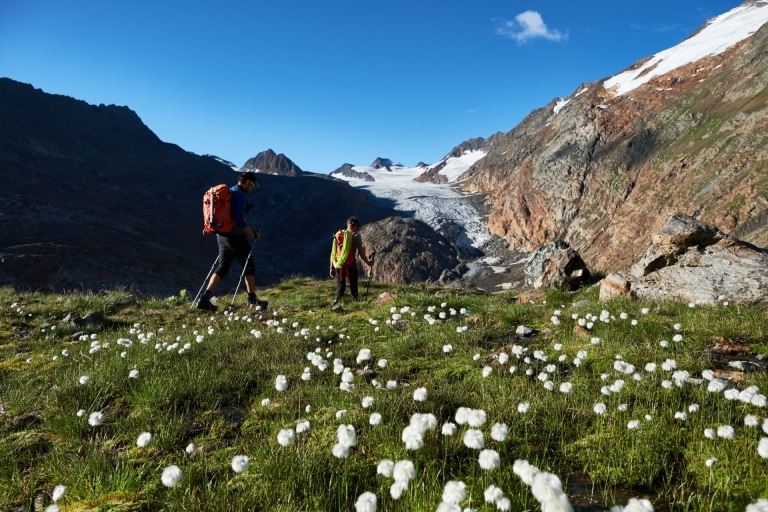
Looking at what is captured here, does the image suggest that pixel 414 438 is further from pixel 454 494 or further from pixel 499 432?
pixel 454 494

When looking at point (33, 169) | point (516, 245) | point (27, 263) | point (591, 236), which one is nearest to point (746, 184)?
point (591, 236)

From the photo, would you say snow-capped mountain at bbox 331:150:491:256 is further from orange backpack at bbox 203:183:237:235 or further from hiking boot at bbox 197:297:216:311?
orange backpack at bbox 203:183:237:235

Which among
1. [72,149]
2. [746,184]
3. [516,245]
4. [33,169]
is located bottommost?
[516,245]

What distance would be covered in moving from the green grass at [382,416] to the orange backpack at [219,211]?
3338mm

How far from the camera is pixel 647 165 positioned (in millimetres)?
64938

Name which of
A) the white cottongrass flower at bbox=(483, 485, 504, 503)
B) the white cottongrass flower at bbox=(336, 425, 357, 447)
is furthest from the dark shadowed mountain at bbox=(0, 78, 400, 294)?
the white cottongrass flower at bbox=(483, 485, 504, 503)

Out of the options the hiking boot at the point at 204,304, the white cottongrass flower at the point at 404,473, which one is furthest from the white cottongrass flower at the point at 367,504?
the hiking boot at the point at 204,304

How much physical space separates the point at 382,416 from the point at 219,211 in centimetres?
785

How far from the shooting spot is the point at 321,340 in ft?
23.0

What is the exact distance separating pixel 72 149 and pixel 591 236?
99539 millimetres

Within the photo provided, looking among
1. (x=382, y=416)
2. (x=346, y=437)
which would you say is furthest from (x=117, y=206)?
(x=346, y=437)

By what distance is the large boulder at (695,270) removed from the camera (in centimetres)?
776

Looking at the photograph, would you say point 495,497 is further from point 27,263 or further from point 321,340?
point 27,263

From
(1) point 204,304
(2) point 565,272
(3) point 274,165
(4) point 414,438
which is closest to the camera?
(4) point 414,438
